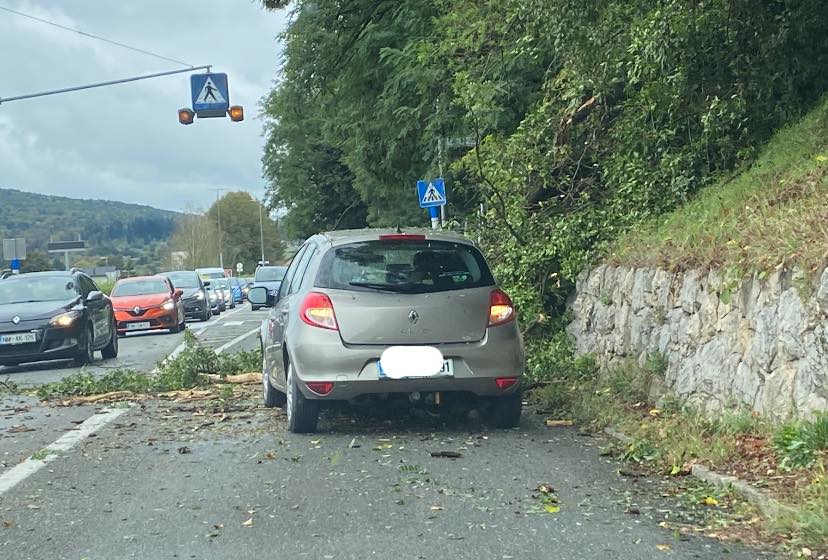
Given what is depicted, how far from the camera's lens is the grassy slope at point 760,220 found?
7758 millimetres

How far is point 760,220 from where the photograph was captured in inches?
340

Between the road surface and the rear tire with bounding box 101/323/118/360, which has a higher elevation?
the road surface

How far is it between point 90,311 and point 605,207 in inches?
358

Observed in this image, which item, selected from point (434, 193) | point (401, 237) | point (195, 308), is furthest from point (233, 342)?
point (195, 308)

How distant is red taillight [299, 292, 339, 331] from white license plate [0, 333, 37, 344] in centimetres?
985

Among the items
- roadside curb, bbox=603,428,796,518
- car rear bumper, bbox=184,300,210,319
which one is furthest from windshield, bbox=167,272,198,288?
roadside curb, bbox=603,428,796,518

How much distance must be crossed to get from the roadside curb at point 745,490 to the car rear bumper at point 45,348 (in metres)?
12.9

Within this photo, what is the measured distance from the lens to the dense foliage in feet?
38.7

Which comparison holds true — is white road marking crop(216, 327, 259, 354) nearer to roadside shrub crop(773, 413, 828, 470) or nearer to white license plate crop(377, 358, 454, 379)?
white license plate crop(377, 358, 454, 379)

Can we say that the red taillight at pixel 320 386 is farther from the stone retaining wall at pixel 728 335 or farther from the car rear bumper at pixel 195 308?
the car rear bumper at pixel 195 308

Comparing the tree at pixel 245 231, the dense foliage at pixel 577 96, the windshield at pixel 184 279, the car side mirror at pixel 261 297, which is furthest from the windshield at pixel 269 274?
the tree at pixel 245 231

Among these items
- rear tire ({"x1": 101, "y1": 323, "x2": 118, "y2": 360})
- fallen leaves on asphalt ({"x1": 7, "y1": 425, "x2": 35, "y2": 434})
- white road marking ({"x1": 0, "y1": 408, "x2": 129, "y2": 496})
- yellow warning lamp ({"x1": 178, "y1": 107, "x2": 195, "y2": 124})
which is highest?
yellow warning lamp ({"x1": 178, "y1": 107, "x2": 195, "y2": 124})

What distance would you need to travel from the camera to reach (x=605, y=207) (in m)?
14.0

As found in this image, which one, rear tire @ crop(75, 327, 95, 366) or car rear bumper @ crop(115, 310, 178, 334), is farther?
car rear bumper @ crop(115, 310, 178, 334)
